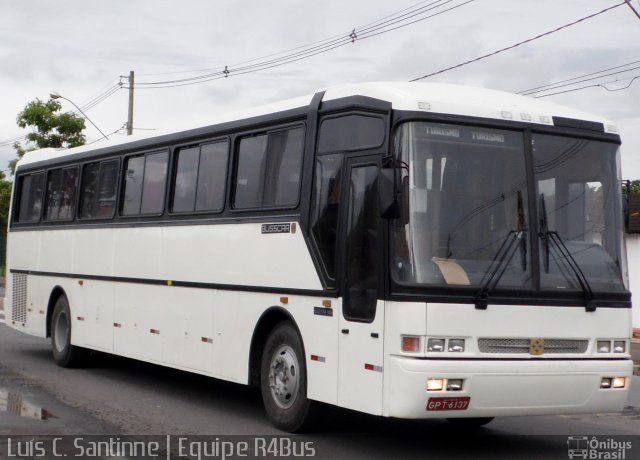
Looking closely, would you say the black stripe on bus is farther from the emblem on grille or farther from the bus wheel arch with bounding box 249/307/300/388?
the emblem on grille

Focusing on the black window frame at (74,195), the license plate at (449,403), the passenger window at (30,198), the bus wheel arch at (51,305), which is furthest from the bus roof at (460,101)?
the passenger window at (30,198)

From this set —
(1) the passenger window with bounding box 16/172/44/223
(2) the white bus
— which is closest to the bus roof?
(2) the white bus

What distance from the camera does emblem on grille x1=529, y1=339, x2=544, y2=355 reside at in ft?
29.8

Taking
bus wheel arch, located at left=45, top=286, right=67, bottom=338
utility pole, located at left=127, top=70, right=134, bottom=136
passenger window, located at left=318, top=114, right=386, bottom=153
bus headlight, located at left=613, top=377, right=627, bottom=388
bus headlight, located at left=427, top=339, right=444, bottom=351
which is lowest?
bus headlight, located at left=613, top=377, right=627, bottom=388

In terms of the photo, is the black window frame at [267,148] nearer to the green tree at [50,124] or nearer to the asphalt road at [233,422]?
the asphalt road at [233,422]

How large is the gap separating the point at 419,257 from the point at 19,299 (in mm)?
11189

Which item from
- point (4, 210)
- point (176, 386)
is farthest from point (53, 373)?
point (4, 210)

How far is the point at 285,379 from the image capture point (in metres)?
10.5

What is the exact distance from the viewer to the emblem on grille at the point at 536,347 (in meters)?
9.08

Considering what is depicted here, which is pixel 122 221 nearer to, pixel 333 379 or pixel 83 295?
pixel 83 295

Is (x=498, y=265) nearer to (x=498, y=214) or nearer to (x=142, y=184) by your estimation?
(x=498, y=214)

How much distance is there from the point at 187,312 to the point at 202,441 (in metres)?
3.05

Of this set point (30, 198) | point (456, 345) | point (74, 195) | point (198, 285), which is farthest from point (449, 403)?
point (30, 198)

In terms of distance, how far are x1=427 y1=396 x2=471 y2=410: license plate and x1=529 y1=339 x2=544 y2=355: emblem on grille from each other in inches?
30.8
